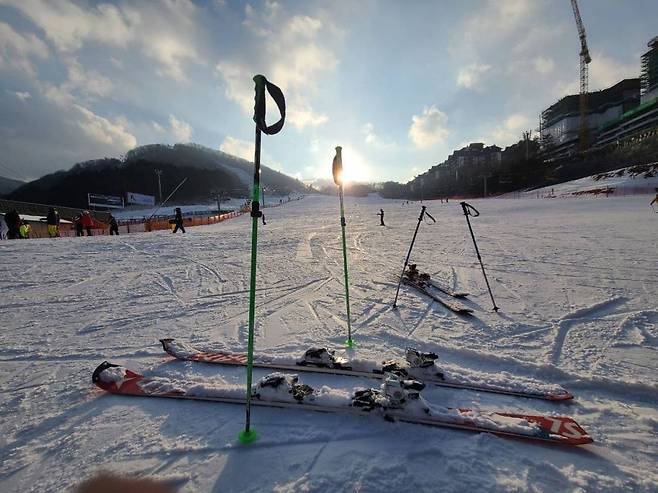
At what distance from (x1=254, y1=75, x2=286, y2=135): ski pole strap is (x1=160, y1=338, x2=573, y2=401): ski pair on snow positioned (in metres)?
2.55

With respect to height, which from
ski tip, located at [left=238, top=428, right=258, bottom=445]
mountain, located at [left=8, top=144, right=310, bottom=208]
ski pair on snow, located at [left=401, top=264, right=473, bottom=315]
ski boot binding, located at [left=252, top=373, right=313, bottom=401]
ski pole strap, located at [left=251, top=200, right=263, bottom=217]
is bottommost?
ski tip, located at [left=238, top=428, right=258, bottom=445]

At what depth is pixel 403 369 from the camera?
131 inches

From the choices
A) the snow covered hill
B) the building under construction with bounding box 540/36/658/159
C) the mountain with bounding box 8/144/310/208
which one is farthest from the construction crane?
the mountain with bounding box 8/144/310/208

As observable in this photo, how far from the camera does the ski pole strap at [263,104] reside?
86.9 inches

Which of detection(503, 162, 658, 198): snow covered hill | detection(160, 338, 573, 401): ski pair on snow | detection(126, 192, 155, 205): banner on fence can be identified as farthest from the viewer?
detection(126, 192, 155, 205): banner on fence

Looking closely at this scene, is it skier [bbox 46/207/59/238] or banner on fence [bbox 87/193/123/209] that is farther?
banner on fence [bbox 87/193/123/209]

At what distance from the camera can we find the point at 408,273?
734 cm

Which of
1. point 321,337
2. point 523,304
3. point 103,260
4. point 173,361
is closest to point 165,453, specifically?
point 173,361

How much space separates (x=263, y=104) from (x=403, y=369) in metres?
2.91

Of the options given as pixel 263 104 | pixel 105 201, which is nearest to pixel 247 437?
pixel 263 104

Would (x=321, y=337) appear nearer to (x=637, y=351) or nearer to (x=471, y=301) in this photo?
(x=471, y=301)

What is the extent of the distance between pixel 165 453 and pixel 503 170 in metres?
73.3

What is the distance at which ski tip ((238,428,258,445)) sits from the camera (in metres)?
2.45

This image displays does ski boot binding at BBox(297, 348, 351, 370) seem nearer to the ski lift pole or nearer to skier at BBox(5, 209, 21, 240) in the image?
the ski lift pole
